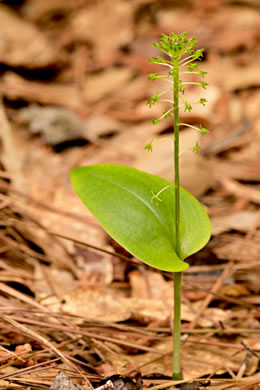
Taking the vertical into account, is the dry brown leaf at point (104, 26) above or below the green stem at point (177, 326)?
above

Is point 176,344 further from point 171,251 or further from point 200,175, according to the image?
point 200,175

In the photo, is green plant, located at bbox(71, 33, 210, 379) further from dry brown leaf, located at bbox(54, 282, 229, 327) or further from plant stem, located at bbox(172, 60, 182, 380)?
dry brown leaf, located at bbox(54, 282, 229, 327)

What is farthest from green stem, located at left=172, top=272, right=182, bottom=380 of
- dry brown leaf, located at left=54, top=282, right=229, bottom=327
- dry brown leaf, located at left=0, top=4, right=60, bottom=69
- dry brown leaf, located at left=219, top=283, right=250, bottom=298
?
dry brown leaf, located at left=0, top=4, right=60, bottom=69

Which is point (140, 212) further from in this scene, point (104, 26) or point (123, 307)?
point (104, 26)

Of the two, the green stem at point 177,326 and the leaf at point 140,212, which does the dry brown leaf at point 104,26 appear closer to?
the leaf at point 140,212

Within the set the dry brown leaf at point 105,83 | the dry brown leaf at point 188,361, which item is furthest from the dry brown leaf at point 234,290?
the dry brown leaf at point 105,83

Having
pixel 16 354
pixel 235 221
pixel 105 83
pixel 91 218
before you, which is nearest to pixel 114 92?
pixel 105 83

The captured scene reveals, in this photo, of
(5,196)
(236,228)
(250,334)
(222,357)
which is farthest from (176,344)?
(5,196)
